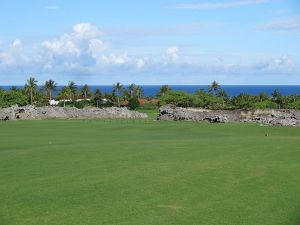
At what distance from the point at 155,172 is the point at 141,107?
2464 inches

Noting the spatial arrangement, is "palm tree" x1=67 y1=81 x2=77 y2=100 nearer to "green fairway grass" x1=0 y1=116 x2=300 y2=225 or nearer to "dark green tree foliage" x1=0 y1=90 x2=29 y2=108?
"dark green tree foliage" x1=0 y1=90 x2=29 y2=108

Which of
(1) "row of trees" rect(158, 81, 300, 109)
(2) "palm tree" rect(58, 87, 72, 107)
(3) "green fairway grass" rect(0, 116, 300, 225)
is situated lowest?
(3) "green fairway grass" rect(0, 116, 300, 225)

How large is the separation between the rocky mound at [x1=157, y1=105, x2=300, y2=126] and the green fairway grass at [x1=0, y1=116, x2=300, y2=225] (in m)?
20.7

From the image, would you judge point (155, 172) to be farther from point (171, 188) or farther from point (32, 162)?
point (32, 162)

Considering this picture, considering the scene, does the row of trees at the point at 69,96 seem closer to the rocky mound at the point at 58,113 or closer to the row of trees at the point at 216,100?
the row of trees at the point at 216,100

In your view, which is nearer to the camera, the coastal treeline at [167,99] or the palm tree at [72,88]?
the coastal treeline at [167,99]

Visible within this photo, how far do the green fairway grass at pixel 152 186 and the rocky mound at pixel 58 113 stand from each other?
93.7 feet

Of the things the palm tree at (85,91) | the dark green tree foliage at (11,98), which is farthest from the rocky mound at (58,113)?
the palm tree at (85,91)

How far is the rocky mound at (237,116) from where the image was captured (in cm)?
3991

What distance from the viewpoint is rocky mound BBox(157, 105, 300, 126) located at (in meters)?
39.9

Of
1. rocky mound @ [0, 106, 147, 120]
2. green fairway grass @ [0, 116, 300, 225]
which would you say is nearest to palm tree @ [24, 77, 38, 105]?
rocky mound @ [0, 106, 147, 120]

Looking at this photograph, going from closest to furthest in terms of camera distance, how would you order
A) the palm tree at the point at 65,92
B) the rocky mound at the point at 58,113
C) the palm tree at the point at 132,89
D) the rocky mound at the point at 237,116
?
the rocky mound at the point at 237,116
the rocky mound at the point at 58,113
the palm tree at the point at 65,92
the palm tree at the point at 132,89

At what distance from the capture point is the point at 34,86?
87.9 metres

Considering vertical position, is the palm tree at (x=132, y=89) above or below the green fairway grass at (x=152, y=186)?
above
